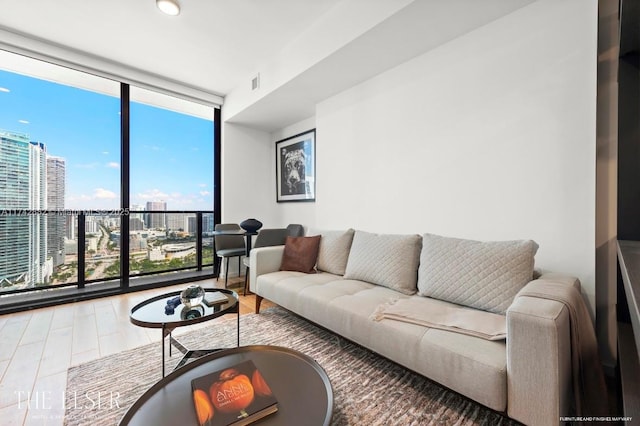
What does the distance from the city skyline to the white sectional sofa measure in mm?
2097

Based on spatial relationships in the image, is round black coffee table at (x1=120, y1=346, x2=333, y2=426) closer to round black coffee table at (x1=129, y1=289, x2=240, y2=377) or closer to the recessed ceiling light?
round black coffee table at (x1=129, y1=289, x2=240, y2=377)

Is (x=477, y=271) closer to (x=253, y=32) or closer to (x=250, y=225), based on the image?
(x=250, y=225)

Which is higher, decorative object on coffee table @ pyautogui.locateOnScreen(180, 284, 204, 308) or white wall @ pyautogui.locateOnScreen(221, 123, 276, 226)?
white wall @ pyautogui.locateOnScreen(221, 123, 276, 226)

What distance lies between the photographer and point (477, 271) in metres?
1.62

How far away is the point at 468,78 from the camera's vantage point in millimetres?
2043

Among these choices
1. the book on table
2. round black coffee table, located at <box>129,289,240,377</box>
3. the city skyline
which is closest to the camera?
the book on table

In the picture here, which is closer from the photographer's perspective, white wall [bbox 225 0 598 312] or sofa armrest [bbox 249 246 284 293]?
white wall [bbox 225 0 598 312]

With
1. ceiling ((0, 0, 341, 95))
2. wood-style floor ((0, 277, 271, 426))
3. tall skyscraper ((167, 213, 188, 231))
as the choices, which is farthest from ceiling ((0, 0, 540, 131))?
wood-style floor ((0, 277, 271, 426))

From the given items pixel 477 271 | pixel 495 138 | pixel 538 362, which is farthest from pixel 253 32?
pixel 538 362

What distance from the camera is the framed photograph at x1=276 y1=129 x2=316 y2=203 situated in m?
3.71

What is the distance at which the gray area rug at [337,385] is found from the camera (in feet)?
4.19

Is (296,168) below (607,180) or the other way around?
the other way around

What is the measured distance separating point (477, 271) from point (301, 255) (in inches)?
60.7

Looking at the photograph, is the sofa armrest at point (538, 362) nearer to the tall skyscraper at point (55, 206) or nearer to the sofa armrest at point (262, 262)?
the sofa armrest at point (262, 262)
